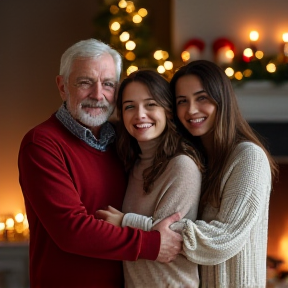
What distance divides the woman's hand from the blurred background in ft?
5.49

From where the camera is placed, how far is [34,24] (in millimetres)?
4113

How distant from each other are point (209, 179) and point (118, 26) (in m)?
1.90

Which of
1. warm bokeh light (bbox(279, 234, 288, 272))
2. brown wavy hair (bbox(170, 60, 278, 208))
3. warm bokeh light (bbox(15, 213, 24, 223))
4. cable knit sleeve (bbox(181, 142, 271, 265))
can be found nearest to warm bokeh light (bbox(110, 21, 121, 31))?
warm bokeh light (bbox(15, 213, 24, 223))

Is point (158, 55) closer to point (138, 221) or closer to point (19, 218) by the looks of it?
point (19, 218)

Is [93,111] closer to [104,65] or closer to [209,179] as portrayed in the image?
[104,65]

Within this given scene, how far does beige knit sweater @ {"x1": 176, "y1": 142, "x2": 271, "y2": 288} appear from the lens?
1.72 m

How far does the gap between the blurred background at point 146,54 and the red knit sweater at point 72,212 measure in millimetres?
1550

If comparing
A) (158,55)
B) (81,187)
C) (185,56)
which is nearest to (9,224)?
(158,55)

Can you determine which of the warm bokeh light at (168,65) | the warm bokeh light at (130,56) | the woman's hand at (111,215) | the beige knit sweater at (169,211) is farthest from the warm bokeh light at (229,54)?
the woman's hand at (111,215)

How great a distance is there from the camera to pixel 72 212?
1.74 metres

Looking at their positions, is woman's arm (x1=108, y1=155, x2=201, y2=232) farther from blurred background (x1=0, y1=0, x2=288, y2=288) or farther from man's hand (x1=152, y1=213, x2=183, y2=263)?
blurred background (x1=0, y1=0, x2=288, y2=288)

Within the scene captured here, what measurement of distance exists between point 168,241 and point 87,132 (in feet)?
1.56

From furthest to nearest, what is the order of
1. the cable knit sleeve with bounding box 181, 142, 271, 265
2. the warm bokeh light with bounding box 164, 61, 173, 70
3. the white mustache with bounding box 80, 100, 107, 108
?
the warm bokeh light with bounding box 164, 61, 173, 70 → the white mustache with bounding box 80, 100, 107, 108 → the cable knit sleeve with bounding box 181, 142, 271, 265

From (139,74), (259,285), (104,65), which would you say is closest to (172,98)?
(139,74)
